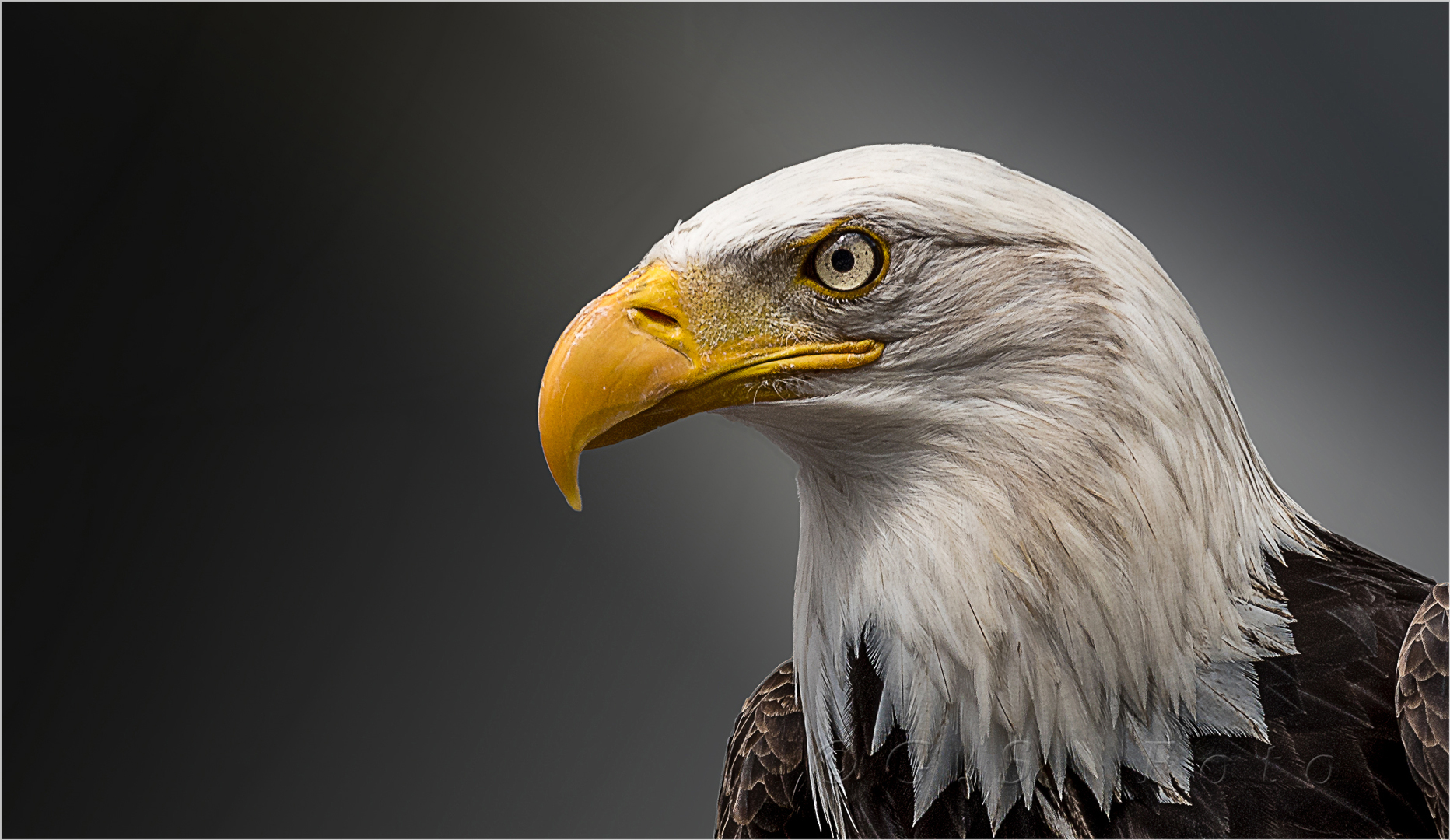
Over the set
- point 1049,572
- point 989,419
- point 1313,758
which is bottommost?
point 1313,758

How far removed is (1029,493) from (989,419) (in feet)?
0.25

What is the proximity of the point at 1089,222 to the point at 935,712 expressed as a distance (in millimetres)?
501

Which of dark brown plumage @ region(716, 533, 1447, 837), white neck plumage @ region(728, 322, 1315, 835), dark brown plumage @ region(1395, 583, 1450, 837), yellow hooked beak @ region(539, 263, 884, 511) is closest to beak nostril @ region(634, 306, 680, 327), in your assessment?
yellow hooked beak @ region(539, 263, 884, 511)

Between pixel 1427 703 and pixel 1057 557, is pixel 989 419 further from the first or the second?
pixel 1427 703

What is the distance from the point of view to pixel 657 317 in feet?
3.26

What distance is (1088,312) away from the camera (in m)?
0.95

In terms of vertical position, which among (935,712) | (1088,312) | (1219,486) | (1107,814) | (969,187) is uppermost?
(969,187)

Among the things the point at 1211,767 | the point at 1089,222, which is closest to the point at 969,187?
the point at 1089,222

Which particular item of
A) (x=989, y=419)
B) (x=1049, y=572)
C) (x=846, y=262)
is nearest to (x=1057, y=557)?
(x=1049, y=572)

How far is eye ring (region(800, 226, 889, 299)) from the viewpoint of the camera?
971 mm

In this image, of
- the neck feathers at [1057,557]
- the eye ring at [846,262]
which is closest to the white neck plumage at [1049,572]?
Answer: the neck feathers at [1057,557]

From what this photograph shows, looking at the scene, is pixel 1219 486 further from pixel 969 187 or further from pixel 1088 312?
pixel 969 187

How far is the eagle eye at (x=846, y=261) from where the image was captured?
97cm

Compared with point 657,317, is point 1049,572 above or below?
below
